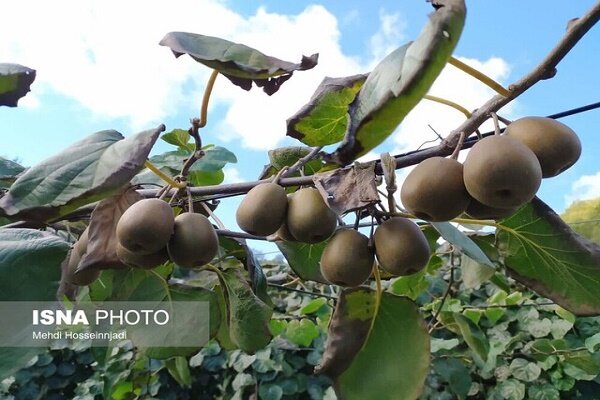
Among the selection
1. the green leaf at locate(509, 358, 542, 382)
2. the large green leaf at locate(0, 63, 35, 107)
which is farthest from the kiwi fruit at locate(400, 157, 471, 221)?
the green leaf at locate(509, 358, 542, 382)

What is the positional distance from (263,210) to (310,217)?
0.20 ft

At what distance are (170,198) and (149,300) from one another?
0.27m

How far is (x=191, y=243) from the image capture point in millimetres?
737

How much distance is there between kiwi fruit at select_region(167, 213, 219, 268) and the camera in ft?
2.42

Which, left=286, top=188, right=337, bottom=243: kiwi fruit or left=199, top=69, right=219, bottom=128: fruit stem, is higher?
left=199, top=69, right=219, bottom=128: fruit stem

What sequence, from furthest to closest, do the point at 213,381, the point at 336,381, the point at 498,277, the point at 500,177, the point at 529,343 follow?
1. the point at 213,381
2. the point at 529,343
3. the point at 498,277
4. the point at 336,381
5. the point at 500,177

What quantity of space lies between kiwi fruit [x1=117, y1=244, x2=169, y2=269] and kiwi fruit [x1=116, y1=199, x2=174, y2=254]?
1cm

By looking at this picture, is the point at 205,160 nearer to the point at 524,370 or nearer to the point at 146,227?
the point at 146,227

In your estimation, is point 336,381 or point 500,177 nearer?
point 500,177

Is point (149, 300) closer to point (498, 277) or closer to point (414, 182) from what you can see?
point (414, 182)

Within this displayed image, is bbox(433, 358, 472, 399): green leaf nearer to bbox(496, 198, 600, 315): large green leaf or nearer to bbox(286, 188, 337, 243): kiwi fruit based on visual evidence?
bbox(496, 198, 600, 315): large green leaf

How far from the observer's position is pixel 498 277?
1.95 meters

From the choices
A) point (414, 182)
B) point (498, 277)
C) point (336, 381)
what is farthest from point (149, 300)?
point (498, 277)

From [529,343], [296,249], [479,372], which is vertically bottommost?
[479,372]
